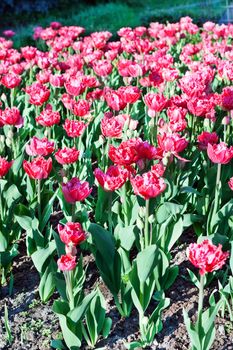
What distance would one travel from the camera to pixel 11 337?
91.1 inches

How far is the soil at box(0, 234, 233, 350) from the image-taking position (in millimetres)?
2283

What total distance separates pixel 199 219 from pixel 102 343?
30.1 inches

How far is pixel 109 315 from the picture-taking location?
243cm

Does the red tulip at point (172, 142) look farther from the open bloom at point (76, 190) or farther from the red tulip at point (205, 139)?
the open bloom at point (76, 190)

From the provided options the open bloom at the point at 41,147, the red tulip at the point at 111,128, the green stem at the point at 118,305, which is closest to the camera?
the green stem at the point at 118,305

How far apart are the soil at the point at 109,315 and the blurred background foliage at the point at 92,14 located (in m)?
5.04

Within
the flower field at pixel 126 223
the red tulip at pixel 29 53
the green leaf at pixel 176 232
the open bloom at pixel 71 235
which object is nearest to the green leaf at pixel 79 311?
the flower field at pixel 126 223

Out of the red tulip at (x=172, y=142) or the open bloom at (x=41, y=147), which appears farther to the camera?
the open bloom at (x=41, y=147)

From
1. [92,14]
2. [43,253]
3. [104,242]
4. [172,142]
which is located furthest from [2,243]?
[92,14]

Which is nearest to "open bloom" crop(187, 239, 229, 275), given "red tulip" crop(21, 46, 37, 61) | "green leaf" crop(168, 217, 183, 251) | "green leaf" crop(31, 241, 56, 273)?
"green leaf" crop(168, 217, 183, 251)

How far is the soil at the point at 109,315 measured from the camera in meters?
2.28

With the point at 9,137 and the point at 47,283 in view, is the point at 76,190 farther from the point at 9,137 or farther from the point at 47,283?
the point at 9,137

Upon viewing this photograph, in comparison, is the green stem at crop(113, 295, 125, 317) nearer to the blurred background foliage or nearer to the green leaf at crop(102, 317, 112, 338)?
the green leaf at crop(102, 317, 112, 338)

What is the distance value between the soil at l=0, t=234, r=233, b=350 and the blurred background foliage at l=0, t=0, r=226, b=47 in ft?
16.5
